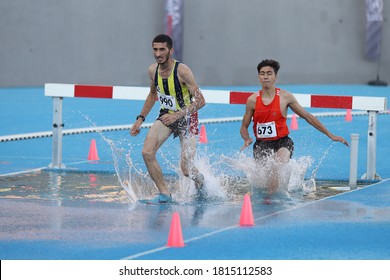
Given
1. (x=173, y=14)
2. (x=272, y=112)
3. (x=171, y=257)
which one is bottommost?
(x=171, y=257)

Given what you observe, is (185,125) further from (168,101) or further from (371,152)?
(371,152)

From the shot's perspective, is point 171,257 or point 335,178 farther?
point 335,178

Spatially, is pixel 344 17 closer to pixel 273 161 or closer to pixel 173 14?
pixel 173 14

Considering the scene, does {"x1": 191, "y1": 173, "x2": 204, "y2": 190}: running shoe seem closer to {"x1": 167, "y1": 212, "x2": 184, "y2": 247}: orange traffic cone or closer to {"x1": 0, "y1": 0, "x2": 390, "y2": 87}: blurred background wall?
{"x1": 167, "y1": 212, "x2": 184, "y2": 247}: orange traffic cone

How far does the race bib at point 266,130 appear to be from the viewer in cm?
1159

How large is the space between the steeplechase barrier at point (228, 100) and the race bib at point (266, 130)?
148 cm

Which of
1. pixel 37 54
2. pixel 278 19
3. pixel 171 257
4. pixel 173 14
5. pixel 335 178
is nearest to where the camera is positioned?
pixel 171 257

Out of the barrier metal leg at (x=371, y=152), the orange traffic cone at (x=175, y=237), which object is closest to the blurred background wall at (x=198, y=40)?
the barrier metal leg at (x=371, y=152)

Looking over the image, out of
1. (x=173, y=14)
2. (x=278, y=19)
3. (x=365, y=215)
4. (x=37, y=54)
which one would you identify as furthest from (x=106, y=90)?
(x=278, y=19)

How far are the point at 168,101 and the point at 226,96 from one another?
248 cm

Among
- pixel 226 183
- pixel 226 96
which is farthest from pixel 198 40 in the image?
pixel 226 183

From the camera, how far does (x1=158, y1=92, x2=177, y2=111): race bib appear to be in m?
11.0

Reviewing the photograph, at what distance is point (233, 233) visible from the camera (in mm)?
8984

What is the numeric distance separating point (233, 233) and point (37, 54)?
22144 millimetres
